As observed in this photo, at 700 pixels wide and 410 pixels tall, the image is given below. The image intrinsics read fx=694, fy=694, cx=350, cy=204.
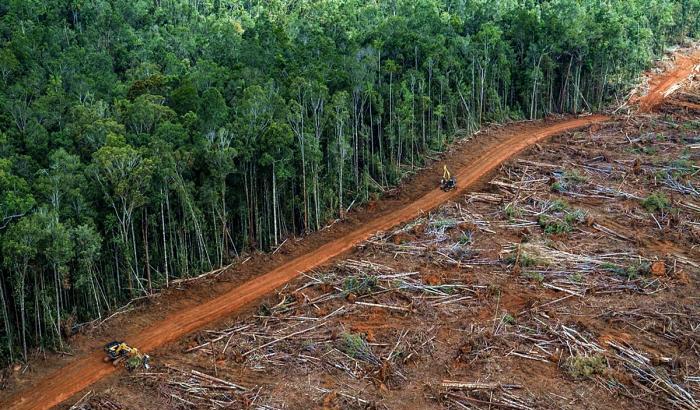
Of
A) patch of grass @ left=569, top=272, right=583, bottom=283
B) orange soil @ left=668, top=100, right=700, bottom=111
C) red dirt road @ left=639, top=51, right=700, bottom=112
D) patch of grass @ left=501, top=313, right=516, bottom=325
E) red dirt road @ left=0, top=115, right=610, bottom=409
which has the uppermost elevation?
red dirt road @ left=639, top=51, right=700, bottom=112

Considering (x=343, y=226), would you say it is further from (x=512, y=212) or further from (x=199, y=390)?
(x=199, y=390)

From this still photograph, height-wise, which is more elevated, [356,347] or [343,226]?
[343,226]

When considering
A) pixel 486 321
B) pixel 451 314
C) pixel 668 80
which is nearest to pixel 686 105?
pixel 668 80

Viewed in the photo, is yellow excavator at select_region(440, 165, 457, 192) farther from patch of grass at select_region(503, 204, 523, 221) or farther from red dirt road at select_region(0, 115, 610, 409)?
patch of grass at select_region(503, 204, 523, 221)

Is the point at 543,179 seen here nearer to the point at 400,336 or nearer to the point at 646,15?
the point at 400,336

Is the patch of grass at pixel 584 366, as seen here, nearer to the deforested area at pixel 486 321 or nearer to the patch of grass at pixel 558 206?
the deforested area at pixel 486 321

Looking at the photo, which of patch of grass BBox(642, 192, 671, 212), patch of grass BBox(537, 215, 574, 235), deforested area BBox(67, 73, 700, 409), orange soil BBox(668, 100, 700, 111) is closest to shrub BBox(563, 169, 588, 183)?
deforested area BBox(67, 73, 700, 409)
